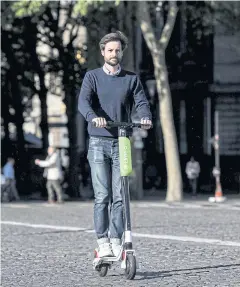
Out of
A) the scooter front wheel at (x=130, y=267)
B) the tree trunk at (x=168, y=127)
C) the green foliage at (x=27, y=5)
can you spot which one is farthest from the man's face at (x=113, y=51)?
the tree trunk at (x=168, y=127)

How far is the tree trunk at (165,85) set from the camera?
94.7 ft

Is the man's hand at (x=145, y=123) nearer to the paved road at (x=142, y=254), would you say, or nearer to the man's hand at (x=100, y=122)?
the man's hand at (x=100, y=122)

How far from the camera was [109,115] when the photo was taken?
8312 millimetres

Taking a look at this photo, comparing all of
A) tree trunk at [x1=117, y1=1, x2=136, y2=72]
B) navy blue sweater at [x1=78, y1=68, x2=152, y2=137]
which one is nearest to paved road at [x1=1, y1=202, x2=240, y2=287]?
navy blue sweater at [x1=78, y1=68, x2=152, y2=137]

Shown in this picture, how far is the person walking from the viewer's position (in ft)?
27.0

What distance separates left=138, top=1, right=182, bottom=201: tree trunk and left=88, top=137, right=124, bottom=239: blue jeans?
A: 20.5m

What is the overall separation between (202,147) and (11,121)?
25.2 ft

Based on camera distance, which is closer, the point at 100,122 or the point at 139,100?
the point at 100,122

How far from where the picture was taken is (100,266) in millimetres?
8352

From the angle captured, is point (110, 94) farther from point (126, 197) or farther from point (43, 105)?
point (43, 105)

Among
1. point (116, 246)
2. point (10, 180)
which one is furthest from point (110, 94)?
point (10, 180)

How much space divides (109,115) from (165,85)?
2136 cm

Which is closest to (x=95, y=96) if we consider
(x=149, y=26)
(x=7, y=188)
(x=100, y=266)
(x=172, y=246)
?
(x=100, y=266)

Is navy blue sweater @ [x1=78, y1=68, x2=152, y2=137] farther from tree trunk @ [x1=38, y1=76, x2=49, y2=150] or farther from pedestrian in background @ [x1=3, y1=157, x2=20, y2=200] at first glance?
tree trunk @ [x1=38, y1=76, x2=49, y2=150]
